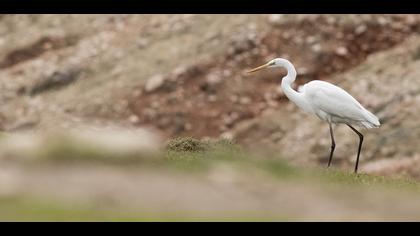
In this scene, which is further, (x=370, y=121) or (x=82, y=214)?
(x=370, y=121)

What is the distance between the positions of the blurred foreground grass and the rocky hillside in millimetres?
15243

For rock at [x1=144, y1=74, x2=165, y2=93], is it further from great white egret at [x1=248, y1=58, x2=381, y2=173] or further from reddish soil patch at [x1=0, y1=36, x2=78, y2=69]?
great white egret at [x1=248, y1=58, x2=381, y2=173]

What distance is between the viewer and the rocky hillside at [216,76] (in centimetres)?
3338

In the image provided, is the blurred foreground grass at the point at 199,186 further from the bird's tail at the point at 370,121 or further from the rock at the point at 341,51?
the rock at the point at 341,51

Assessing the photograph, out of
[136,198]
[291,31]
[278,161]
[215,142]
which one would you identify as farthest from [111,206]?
[291,31]

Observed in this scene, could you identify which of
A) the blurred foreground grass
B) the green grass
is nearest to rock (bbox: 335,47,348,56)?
the blurred foreground grass

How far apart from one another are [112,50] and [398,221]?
94.5ft

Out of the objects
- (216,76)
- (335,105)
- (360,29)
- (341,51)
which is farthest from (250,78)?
(335,105)

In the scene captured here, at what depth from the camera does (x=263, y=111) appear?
3525cm

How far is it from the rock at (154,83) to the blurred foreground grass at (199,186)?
1795cm

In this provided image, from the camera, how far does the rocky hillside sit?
33375 millimetres

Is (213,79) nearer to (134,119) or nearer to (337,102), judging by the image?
(134,119)

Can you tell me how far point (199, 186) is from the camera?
12703 millimetres

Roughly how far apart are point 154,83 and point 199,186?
23.8 meters
